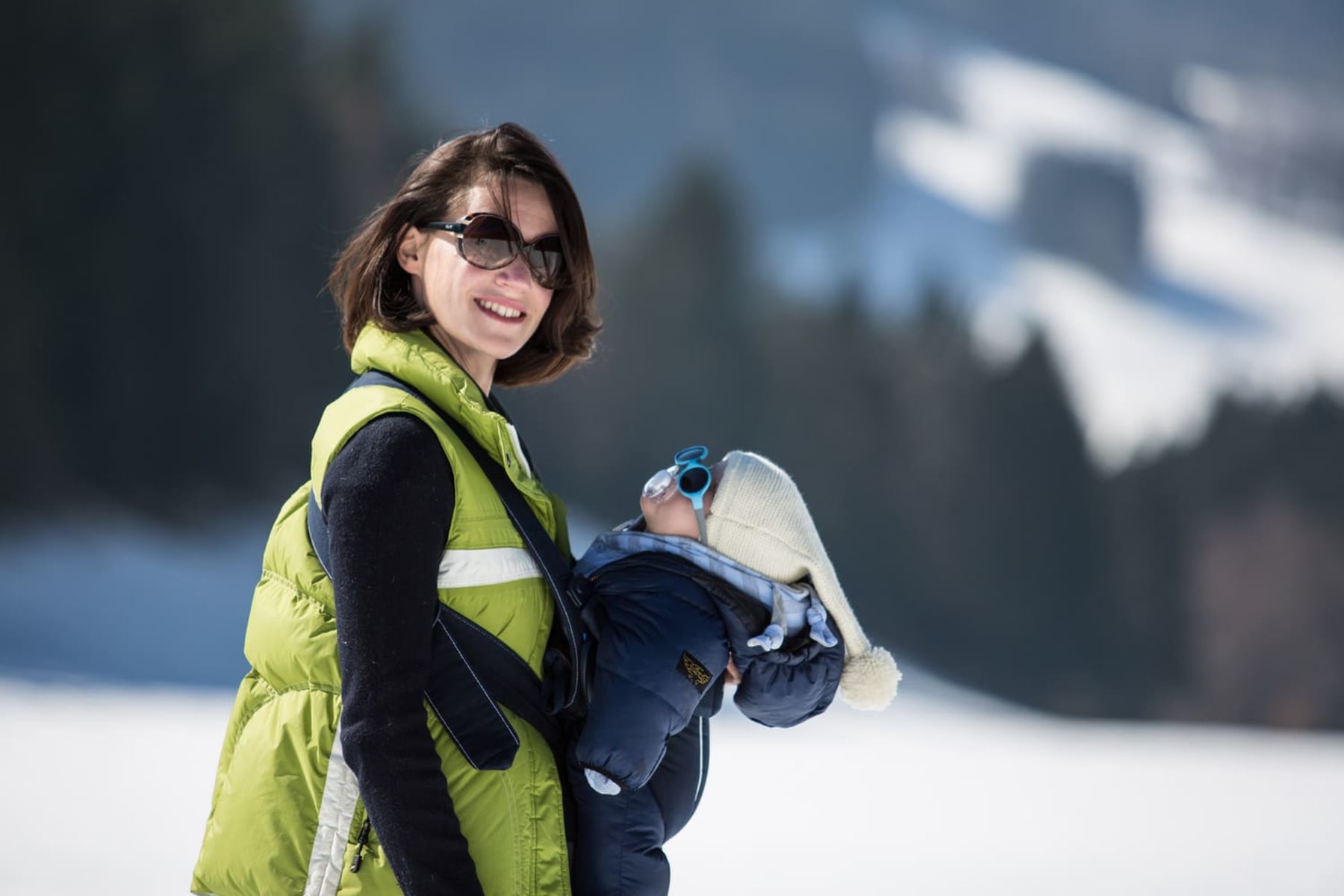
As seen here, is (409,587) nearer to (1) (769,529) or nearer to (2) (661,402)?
(1) (769,529)

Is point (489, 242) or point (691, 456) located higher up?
point (489, 242)

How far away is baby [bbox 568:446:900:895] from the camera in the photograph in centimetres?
130

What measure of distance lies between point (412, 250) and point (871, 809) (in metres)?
3.37

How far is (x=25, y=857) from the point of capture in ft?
9.64

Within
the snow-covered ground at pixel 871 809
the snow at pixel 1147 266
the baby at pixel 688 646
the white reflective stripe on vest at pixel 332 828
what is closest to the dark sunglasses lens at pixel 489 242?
the baby at pixel 688 646

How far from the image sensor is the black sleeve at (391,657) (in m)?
1.08

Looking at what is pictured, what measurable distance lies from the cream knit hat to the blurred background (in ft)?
15.5

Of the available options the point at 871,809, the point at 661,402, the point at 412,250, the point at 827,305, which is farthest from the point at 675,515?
the point at 827,305

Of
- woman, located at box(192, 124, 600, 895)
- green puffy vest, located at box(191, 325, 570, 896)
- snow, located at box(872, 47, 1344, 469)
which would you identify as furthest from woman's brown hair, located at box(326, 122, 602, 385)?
snow, located at box(872, 47, 1344, 469)

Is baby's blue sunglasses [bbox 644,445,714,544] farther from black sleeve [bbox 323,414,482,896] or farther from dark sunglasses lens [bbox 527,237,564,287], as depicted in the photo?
black sleeve [bbox 323,414,482,896]

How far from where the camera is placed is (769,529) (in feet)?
4.86

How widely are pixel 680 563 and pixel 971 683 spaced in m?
9.18

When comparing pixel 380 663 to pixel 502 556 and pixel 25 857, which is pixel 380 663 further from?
pixel 25 857

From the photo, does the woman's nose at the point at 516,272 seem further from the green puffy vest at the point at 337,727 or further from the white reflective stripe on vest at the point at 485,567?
the white reflective stripe on vest at the point at 485,567
